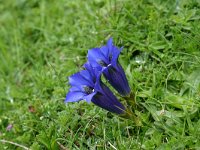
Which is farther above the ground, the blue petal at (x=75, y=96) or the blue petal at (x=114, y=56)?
the blue petal at (x=114, y=56)

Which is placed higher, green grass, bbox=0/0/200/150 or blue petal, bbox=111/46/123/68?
blue petal, bbox=111/46/123/68

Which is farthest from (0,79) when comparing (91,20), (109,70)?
(109,70)

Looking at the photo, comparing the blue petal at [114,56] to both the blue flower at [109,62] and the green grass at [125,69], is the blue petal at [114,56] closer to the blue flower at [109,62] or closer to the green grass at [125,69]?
the blue flower at [109,62]

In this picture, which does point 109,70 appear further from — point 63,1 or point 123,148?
point 63,1

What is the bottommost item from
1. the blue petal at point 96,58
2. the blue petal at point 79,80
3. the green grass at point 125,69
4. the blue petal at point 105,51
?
the green grass at point 125,69

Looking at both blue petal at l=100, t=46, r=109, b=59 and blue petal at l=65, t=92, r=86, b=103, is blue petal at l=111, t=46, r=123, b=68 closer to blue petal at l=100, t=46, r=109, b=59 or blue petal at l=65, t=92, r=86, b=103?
blue petal at l=100, t=46, r=109, b=59

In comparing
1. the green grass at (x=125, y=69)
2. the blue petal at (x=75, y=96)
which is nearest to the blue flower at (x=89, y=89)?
the blue petal at (x=75, y=96)

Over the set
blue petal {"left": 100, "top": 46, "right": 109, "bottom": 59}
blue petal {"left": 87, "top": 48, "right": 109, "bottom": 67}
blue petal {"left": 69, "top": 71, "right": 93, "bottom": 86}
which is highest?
blue petal {"left": 100, "top": 46, "right": 109, "bottom": 59}

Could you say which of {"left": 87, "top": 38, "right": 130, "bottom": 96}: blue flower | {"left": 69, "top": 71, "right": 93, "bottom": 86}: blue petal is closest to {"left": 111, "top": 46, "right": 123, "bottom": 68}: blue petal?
{"left": 87, "top": 38, "right": 130, "bottom": 96}: blue flower
